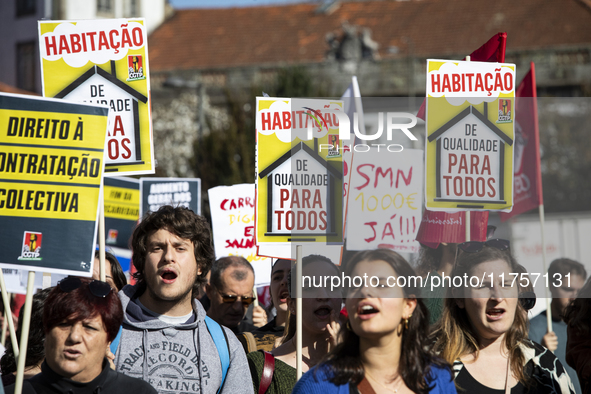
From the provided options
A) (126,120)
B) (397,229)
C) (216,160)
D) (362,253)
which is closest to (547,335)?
(397,229)

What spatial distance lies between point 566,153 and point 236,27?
727 inches

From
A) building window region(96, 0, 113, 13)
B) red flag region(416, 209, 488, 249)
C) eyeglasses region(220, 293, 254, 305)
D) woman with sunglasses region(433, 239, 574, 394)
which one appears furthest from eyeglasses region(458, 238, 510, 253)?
building window region(96, 0, 113, 13)

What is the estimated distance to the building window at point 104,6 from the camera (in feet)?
120

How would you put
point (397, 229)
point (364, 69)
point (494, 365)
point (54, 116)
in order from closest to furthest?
point (494, 365), point (54, 116), point (397, 229), point (364, 69)

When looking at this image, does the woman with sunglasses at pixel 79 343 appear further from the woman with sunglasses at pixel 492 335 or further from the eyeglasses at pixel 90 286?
the woman with sunglasses at pixel 492 335

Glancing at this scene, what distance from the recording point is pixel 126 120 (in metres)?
4.80

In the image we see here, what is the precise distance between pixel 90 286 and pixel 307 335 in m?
1.37

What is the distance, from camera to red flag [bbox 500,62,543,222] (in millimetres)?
6004

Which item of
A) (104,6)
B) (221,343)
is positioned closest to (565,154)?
(104,6)

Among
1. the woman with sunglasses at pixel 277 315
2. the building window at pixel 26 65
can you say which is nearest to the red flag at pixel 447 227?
the woman with sunglasses at pixel 277 315

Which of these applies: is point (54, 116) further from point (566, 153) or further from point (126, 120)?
point (566, 153)

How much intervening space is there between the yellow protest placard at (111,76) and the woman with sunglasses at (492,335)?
2150 millimetres

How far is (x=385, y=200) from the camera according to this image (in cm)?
441

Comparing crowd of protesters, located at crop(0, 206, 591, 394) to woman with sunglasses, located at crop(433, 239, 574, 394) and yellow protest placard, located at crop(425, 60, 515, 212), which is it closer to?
woman with sunglasses, located at crop(433, 239, 574, 394)
